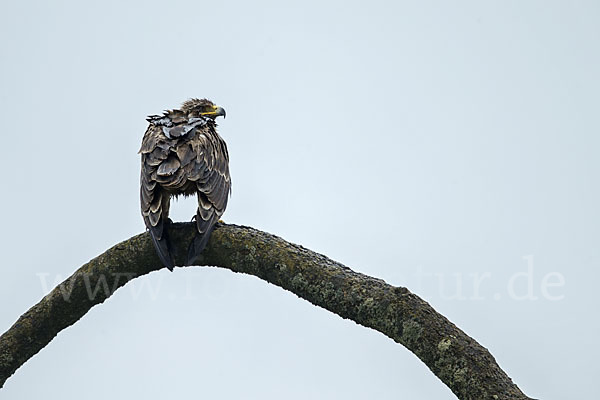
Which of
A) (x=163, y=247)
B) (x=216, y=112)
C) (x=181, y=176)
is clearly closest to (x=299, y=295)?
(x=163, y=247)

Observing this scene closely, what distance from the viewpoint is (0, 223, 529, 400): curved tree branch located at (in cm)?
360

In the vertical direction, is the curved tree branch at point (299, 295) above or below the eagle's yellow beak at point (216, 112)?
below

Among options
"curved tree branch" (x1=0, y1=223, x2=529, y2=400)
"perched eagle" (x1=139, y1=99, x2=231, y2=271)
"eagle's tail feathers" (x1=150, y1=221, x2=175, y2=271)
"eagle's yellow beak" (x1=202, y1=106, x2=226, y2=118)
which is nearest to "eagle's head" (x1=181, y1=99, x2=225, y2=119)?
"eagle's yellow beak" (x1=202, y1=106, x2=226, y2=118)

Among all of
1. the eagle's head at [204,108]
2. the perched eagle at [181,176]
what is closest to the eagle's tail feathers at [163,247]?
the perched eagle at [181,176]

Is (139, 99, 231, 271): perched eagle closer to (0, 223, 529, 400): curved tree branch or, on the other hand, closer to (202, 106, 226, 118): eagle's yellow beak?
(0, 223, 529, 400): curved tree branch

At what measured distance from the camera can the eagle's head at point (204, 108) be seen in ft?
25.0

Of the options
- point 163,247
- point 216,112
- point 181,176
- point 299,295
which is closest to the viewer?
point 299,295

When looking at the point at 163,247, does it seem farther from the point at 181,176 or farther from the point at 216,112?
the point at 216,112

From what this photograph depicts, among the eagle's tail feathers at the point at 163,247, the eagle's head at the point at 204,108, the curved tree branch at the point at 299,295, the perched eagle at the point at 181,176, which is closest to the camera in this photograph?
the curved tree branch at the point at 299,295

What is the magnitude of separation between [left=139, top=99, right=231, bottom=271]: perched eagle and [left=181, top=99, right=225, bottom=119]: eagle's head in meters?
1.33

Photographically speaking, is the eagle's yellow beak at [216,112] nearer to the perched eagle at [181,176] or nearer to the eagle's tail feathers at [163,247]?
the perched eagle at [181,176]

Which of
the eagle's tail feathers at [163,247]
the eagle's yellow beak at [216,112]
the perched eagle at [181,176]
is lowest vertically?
the eagle's tail feathers at [163,247]

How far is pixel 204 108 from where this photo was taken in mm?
7691

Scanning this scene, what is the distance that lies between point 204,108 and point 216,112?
0.14 metres
